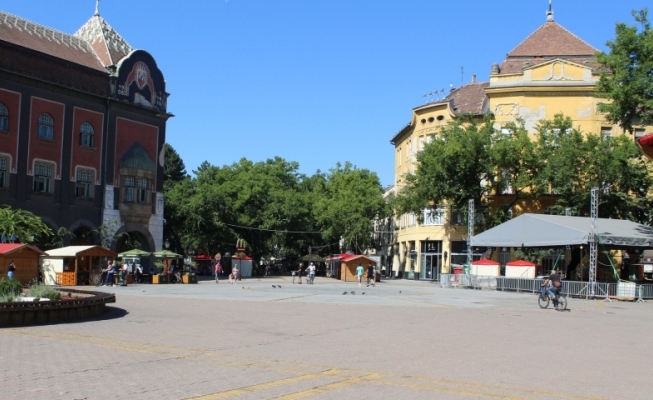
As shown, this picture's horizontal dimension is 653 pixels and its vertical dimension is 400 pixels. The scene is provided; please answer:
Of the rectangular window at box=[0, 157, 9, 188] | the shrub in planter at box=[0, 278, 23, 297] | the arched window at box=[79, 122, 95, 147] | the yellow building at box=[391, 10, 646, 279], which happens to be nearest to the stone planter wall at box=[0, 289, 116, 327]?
the shrub in planter at box=[0, 278, 23, 297]

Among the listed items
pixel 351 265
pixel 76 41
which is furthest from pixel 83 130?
pixel 351 265

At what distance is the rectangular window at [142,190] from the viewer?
172 ft

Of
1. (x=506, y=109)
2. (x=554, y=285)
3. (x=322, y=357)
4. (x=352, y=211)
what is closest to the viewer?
(x=322, y=357)

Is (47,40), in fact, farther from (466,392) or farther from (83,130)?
(466,392)

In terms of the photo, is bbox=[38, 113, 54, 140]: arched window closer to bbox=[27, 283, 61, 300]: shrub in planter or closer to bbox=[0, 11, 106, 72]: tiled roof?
bbox=[0, 11, 106, 72]: tiled roof

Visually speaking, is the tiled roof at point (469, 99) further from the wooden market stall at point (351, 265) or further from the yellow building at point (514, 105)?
the wooden market stall at point (351, 265)

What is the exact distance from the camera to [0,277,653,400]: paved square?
397 inches

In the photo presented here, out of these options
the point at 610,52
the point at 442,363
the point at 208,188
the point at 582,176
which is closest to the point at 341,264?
the point at 208,188

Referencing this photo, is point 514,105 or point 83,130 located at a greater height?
point 514,105

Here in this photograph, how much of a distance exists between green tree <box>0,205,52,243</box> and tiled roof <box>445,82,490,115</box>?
3659cm

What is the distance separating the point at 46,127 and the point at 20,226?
8905mm

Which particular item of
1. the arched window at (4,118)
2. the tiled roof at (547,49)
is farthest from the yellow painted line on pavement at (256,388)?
the tiled roof at (547,49)

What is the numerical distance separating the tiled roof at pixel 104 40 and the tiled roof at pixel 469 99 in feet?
94.1

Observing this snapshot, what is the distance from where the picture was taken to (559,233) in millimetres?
39656
